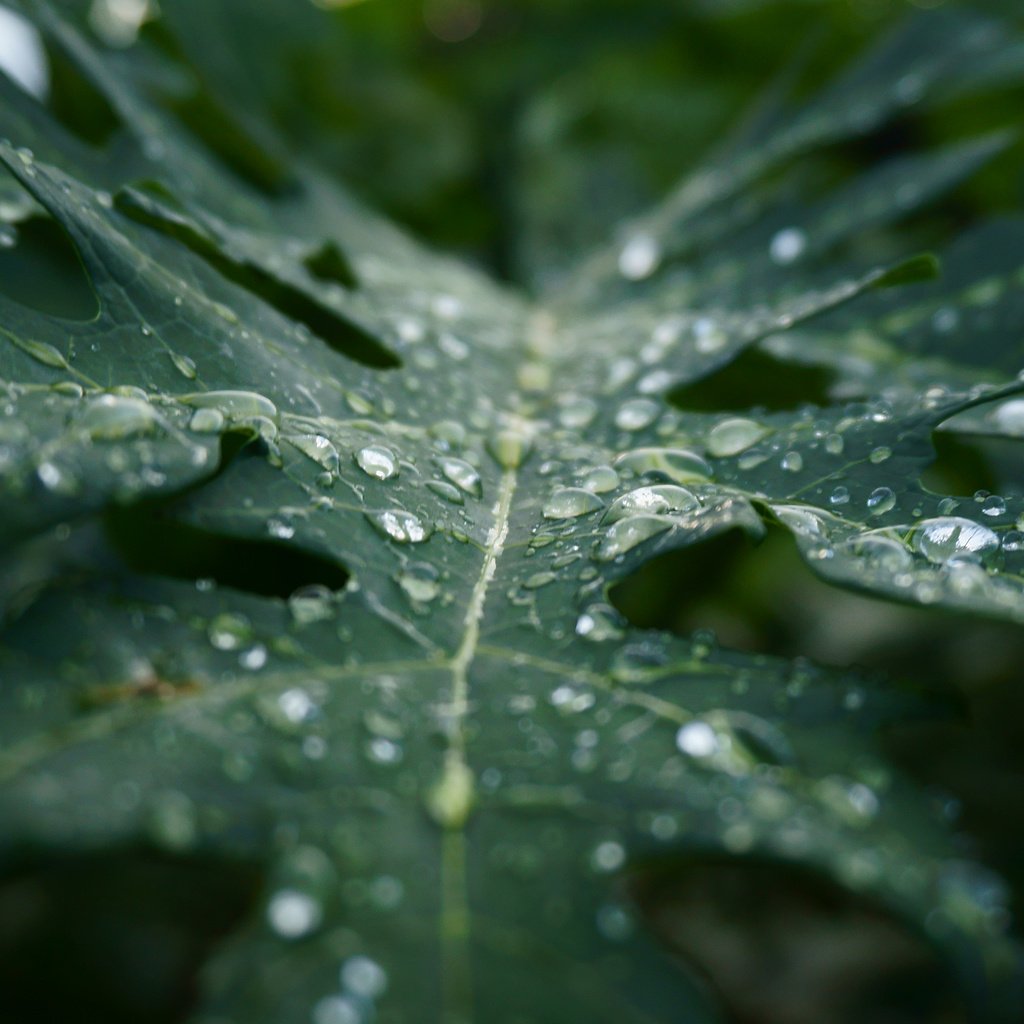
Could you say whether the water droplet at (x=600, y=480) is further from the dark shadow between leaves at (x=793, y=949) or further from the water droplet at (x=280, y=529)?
the dark shadow between leaves at (x=793, y=949)

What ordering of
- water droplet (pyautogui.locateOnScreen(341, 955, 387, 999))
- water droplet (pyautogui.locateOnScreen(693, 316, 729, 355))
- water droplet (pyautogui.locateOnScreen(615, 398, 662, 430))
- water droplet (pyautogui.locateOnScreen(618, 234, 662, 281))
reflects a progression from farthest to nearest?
water droplet (pyautogui.locateOnScreen(618, 234, 662, 281)) → water droplet (pyautogui.locateOnScreen(693, 316, 729, 355)) → water droplet (pyautogui.locateOnScreen(615, 398, 662, 430)) → water droplet (pyautogui.locateOnScreen(341, 955, 387, 999))

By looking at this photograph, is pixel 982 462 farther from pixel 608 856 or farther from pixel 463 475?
pixel 608 856

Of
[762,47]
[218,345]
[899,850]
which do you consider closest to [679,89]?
[762,47]

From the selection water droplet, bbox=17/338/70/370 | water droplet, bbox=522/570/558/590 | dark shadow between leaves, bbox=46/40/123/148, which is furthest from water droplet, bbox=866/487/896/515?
dark shadow between leaves, bbox=46/40/123/148

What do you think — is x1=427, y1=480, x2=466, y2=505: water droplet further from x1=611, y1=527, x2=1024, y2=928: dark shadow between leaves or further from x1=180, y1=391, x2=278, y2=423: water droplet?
x1=611, y1=527, x2=1024, y2=928: dark shadow between leaves

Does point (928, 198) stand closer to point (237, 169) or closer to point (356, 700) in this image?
point (237, 169)

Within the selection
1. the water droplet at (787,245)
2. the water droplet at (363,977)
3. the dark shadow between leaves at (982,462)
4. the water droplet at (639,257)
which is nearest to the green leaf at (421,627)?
the water droplet at (363,977)
